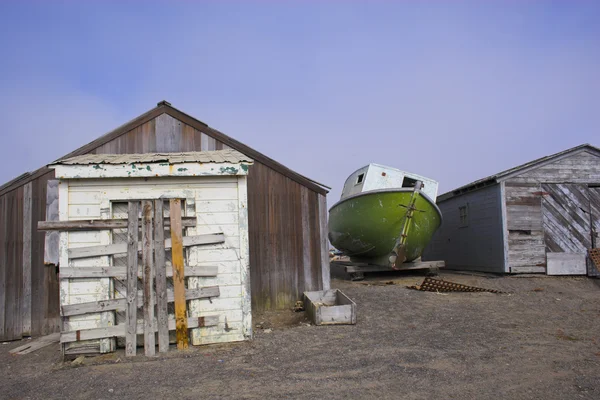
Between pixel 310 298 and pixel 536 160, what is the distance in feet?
30.1

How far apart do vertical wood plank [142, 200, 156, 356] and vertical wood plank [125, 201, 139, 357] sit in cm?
12

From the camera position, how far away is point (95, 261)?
6.43 m

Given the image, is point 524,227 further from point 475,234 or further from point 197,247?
point 197,247

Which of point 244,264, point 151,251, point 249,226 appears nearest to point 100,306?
point 151,251

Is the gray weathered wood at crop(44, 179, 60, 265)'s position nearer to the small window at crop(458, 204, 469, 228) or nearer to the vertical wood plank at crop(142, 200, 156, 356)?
the vertical wood plank at crop(142, 200, 156, 356)

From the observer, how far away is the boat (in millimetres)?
12659

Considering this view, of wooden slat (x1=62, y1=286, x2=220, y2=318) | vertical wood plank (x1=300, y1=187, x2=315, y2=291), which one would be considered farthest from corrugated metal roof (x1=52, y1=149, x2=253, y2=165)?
vertical wood plank (x1=300, y1=187, x2=315, y2=291)

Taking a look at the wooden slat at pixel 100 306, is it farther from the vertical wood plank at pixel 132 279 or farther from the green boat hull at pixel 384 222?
the green boat hull at pixel 384 222

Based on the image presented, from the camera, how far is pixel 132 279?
6.25 meters

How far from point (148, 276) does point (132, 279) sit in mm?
223

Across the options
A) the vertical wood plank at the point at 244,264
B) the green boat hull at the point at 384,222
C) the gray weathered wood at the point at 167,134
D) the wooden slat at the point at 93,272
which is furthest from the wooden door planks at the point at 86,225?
the green boat hull at the point at 384,222

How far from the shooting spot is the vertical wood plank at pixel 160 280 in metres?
6.25

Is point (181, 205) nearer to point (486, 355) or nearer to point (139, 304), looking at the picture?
point (139, 304)

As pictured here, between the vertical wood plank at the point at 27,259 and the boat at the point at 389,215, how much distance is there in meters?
8.60
